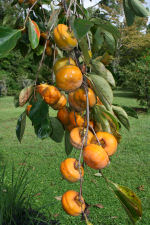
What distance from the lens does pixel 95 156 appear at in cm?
50

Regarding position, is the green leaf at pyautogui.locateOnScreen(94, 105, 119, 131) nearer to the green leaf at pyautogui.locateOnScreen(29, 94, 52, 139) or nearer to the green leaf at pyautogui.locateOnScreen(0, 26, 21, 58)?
the green leaf at pyautogui.locateOnScreen(29, 94, 52, 139)

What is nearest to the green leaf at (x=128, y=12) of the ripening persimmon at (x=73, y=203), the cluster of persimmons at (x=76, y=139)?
the cluster of persimmons at (x=76, y=139)

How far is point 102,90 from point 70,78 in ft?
0.34

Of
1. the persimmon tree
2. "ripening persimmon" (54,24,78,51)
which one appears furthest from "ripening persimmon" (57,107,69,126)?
"ripening persimmon" (54,24,78,51)

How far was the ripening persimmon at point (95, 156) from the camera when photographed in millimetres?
503

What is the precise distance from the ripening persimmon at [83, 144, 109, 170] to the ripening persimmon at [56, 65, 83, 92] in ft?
0.51

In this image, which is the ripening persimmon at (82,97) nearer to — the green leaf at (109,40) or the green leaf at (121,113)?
the green leaf at (121,113)

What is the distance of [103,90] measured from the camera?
590 mm

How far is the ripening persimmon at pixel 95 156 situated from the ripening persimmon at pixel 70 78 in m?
0.16

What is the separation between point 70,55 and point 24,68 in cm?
1319

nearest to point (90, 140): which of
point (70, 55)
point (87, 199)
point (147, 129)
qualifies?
point (70, 55)

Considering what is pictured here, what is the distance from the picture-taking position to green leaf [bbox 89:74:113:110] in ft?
1.90

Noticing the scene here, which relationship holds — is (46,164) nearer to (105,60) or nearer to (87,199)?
(87,199)

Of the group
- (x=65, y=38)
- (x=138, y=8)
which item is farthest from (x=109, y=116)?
(x=138, y=8)
